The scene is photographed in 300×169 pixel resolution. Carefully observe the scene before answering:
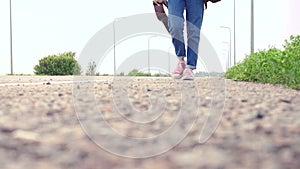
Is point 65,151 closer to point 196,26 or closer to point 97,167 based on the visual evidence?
point 97,167

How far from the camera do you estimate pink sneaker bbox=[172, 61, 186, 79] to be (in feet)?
23.2

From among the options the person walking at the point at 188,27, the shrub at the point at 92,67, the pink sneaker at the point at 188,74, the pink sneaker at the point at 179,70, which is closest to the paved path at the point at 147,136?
the pink sneaker at the point at 188,74

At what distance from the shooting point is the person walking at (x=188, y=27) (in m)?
6.70

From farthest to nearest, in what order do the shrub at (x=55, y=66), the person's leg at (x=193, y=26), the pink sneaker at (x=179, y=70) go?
the shrub at (x=55, y=66) → the pink sneaker at (x=179, y=70) → the person's leg at (x=193, y=26)

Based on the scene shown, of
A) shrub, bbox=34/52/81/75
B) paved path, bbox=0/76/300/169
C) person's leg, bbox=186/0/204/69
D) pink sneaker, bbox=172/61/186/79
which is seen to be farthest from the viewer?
shrub, bbox=34/52/81/75

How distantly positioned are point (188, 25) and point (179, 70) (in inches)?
27.6

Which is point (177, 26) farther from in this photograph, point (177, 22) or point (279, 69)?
point (279, 69)

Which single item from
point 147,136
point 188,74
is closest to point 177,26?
point 188,74

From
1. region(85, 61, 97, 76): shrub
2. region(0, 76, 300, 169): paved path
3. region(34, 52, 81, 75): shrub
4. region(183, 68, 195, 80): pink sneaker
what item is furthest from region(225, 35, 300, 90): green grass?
region(34, 52, 81, 75): shrub

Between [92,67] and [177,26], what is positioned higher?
[177,26]

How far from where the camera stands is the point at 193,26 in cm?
677

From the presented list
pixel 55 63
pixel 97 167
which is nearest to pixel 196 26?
pixel 97 167

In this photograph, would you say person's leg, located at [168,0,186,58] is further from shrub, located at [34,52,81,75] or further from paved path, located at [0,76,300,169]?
shrub, located at [34,52,81,75]

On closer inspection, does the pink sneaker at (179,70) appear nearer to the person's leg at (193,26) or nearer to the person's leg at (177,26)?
the person's leg at (177,26)
